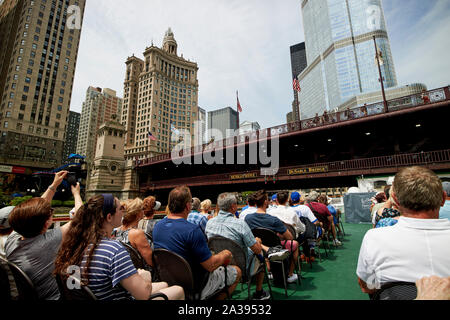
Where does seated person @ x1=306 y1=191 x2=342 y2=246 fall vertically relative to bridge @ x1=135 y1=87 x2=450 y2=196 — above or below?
below

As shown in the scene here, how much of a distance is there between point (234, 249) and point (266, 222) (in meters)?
1.00

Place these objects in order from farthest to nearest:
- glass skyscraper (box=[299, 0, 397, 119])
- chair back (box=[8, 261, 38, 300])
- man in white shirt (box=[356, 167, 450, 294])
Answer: glass skyscraper (box=[299, 0, 397, 119]) → chair back (box=[8, 261, 38, 300]) → man in white shirt (box=[356, 167, 450, 294])

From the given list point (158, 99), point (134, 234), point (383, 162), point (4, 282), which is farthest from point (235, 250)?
point (158, 99)

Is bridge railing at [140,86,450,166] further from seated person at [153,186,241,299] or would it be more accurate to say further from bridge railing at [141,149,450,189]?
seated person at [153,186,241,299]

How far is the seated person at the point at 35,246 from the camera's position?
187 cm

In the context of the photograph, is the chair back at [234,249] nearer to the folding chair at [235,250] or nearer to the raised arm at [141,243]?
the folding chair at [235,250]

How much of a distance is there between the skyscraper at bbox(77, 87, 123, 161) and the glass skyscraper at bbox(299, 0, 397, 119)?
115 m

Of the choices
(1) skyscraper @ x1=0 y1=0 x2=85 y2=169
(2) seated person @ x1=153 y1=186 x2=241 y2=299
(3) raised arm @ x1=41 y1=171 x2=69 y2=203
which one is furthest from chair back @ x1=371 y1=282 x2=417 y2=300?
(1) skyscraper @ x1=0 y1=0 x2=85 y2=169

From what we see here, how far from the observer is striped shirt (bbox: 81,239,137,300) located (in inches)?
62.8

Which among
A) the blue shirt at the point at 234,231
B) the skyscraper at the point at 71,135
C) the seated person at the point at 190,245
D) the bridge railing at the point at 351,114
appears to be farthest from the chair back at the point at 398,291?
the skyscraper at the point at 71,135

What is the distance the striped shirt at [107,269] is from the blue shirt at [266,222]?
8.18 ft

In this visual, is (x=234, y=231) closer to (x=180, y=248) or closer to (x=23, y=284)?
(x=180, y=248)

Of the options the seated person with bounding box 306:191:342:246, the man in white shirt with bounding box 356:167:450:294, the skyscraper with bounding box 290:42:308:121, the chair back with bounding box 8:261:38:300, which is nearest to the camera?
the man in white shirt with bounding box 356:167:450:294
